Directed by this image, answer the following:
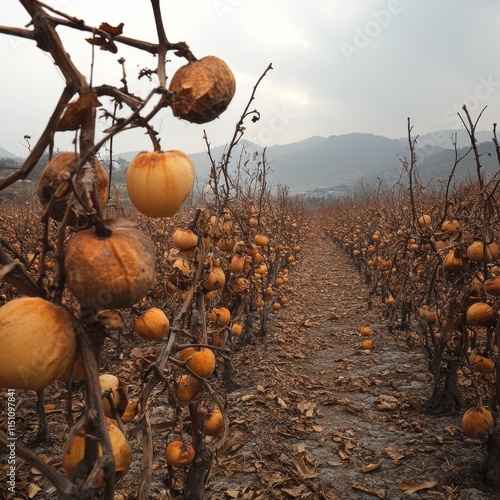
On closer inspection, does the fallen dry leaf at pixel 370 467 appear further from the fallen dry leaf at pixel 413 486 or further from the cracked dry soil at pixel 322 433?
the fallen dry leaf at pixel 413 486

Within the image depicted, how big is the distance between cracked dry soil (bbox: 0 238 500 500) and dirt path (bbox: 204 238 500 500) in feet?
0.03

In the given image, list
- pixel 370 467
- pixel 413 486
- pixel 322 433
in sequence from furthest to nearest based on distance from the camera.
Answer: pixel 322 433 < pixel 370 467 < pixel 413 486

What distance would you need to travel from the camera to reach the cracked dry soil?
3.11m

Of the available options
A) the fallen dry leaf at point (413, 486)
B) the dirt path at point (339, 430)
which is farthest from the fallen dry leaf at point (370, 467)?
the fallen dry leaf at point (413, 486)

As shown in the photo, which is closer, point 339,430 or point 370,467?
point 370,467

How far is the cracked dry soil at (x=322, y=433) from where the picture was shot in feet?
10.2

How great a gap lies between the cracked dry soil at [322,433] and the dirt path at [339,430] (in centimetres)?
1

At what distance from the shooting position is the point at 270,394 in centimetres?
479

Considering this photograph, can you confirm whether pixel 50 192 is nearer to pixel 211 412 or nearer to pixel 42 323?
pixel 42 323

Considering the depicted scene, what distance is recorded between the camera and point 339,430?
4031 millimetres

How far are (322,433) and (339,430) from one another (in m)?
0.19

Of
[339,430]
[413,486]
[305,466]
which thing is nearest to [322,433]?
[339,430]

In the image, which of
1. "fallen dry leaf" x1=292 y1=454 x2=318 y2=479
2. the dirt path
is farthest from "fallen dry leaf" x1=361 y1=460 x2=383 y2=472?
A: "fallen dry leaf" x1=292 y1=454 x2=318 y2=479

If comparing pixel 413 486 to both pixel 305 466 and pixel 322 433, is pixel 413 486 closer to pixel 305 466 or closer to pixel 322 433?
pixel 305 466
